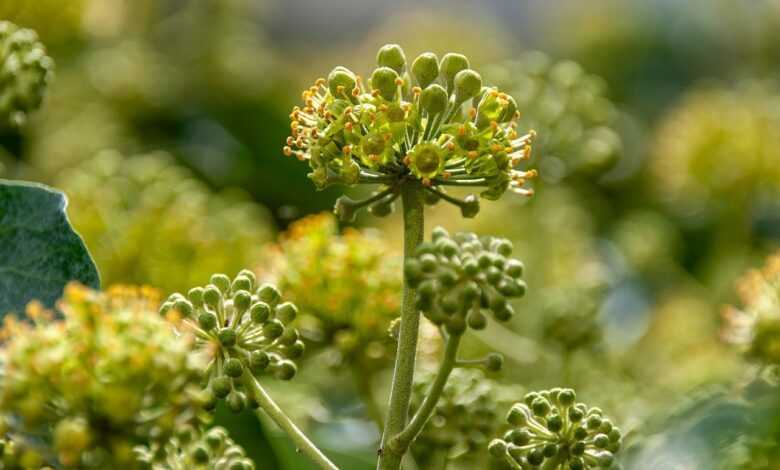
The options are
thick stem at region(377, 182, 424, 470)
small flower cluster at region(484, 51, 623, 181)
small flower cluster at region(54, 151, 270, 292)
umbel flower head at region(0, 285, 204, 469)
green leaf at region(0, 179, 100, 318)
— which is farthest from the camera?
small flower cluster at region(484, 51, 623, 181)

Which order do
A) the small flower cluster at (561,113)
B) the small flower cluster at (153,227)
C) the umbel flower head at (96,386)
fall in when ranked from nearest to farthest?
the umbel flower head at (96,386) < the small flower cluster at (153,227) < the small flower cluster at (561,113)

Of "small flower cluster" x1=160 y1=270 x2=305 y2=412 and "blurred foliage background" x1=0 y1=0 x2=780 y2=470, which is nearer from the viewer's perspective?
"small flower cluster" x1=160 y1=270 x2=305 y2=412

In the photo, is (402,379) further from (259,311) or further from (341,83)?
(341,83)

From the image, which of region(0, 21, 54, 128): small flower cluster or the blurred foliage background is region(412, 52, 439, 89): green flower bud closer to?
the blurred foliage background

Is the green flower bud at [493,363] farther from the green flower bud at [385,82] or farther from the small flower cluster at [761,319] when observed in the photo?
the small flower cluster at [761,319]

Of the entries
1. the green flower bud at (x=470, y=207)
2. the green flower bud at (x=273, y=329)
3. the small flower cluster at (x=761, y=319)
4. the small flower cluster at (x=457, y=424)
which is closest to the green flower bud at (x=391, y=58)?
the green flower bud at (x=470, y=207)

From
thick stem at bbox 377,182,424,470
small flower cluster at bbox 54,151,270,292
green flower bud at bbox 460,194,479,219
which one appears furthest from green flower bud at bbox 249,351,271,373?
small flower cluster at bbox 54,151,270,292

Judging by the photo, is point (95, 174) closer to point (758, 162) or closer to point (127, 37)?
point (127, 37)
